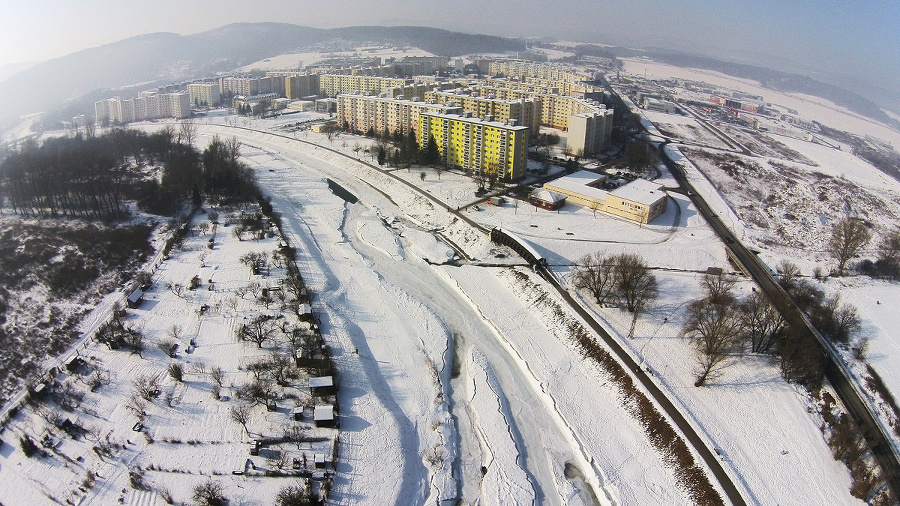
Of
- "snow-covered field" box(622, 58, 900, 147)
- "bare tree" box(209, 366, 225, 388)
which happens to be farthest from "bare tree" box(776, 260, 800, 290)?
Result: "snow-covered field" box(622, 58, 900, 147)

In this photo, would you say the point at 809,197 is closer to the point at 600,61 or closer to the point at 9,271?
the point at 9,271

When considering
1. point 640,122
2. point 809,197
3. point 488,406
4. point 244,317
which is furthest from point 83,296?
point 640,122

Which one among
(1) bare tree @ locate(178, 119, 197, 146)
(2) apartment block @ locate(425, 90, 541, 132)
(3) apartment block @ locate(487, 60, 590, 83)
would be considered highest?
(3) apartment block @ locate(487, 60, 590, 83)

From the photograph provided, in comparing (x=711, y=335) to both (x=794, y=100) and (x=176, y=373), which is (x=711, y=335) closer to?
(x=176, y=373)

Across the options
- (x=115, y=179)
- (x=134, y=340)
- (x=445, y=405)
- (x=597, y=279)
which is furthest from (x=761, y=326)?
(x=115, y=179)

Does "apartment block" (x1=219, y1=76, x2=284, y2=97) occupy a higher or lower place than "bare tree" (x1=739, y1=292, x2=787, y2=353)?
higher

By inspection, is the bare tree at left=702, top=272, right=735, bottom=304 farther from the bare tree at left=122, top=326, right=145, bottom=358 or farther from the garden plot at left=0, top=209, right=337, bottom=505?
the bare tree at left=122, top=326, right=145, bottom=358
